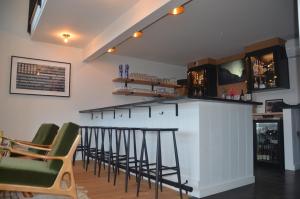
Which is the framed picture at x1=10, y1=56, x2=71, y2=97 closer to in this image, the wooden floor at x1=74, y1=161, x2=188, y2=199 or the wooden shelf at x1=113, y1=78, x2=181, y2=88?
the wooden shelf at x1=113, y1=78, x2=181, y2=88

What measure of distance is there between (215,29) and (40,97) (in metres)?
3.68

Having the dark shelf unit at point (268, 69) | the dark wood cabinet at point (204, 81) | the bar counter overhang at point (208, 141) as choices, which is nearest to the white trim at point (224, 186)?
the bar counter overhang at point (208, 141)

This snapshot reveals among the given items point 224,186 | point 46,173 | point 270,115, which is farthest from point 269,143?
point 46,173

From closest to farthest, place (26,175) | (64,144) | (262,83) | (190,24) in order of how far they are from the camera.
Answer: (26,175)
(64,144)
(190,24)
(262,83)

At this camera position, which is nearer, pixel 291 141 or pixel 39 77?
pixel 291 141

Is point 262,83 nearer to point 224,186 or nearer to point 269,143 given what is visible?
point 269,143

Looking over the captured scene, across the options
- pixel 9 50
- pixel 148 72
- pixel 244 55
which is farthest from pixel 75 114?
pixel 244 55

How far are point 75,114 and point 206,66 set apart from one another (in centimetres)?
348

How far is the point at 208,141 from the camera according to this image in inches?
118

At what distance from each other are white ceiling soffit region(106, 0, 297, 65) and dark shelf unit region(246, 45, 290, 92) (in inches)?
12.0

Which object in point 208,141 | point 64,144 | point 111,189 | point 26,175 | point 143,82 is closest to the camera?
point 26,175

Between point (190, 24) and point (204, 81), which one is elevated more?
point (190, 24)

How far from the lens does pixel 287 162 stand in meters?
Result: 4.51

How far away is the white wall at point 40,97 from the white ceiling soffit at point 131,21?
0.74 meters
